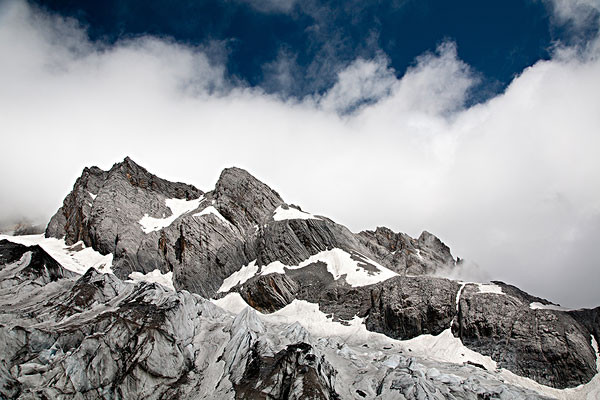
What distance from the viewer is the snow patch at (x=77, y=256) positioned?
103688 millimetres

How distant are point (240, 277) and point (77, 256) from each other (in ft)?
169

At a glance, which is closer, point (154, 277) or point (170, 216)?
point (154, 277)

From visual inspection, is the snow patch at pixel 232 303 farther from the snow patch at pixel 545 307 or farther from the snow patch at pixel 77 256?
the snow patch at pixel 545 307

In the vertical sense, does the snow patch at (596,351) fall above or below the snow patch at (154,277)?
below

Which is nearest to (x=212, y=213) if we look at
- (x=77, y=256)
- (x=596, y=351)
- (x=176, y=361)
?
(x=77, y=256)

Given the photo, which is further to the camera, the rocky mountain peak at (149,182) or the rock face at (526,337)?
the rocky mountain peak at (149,182)

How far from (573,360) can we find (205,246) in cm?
7477

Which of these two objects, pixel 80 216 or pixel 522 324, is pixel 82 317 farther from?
pixel 80 216

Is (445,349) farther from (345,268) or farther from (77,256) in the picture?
(77,256)

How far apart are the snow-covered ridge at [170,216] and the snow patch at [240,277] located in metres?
33.8

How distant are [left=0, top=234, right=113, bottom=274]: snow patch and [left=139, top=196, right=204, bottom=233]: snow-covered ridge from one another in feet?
44.5

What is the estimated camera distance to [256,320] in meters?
47.3

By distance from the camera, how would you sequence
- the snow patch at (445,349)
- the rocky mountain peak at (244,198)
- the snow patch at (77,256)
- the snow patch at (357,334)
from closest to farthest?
the snow patch at (445,349) < the snow patch at (357,334) < the snow patch at (77,256) < the rocky mountain peak at (244,198)

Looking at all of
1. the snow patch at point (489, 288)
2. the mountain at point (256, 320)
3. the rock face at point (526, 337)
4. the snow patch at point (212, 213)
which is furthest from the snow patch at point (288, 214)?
the rock face at point (526, 337)
